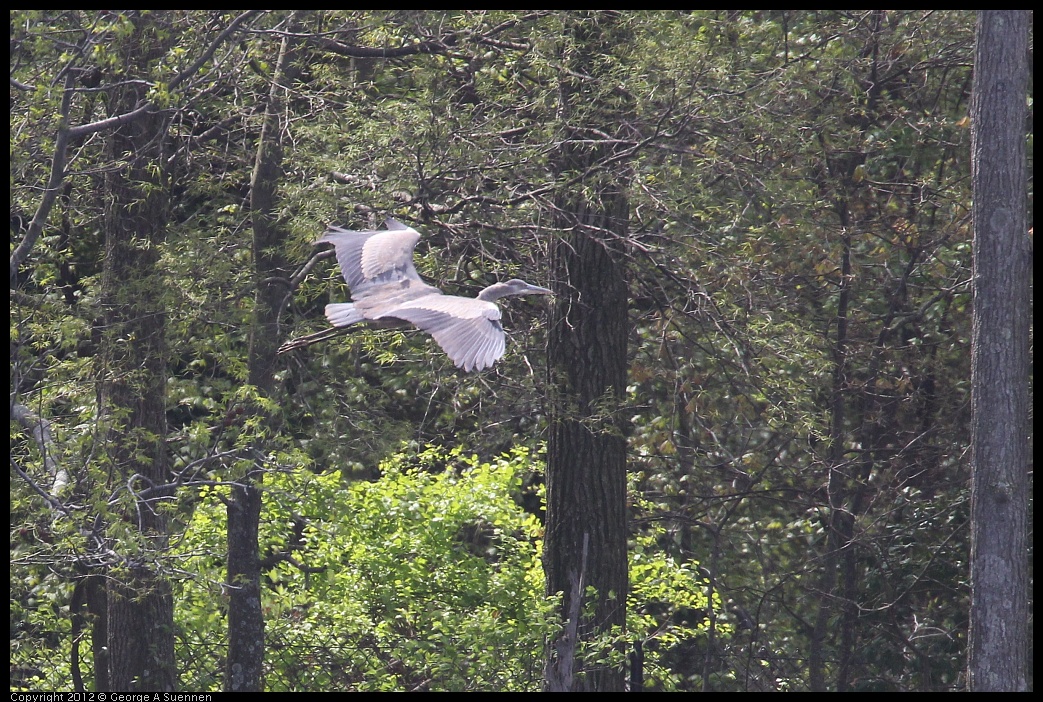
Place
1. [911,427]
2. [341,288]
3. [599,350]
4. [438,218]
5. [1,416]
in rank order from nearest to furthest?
1. [1,416]
2. [438,218]
3. [599,350]
4. [341,288]
5. [911,427]

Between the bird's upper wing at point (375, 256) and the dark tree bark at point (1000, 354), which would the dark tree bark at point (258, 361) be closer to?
the bird's upper wing at point (375, 256)

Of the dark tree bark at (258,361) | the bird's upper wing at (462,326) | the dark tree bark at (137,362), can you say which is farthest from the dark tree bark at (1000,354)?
the dark tree bark at (137,362)

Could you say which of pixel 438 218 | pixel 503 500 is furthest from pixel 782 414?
pixel 438 218

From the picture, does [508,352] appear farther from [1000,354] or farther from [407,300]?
[1000,354]

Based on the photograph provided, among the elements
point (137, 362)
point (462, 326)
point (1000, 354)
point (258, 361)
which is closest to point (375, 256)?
point (462, 326)

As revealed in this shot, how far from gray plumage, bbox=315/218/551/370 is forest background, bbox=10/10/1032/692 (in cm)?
71

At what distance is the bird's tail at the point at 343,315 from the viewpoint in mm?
7516

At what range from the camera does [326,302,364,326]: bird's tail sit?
24.7 ft

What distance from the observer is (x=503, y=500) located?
1089 cm

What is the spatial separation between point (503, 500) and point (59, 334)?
11.6 ft

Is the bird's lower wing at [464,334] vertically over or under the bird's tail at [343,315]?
under

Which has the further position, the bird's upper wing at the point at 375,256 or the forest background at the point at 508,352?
the forest background at the point at 508,352

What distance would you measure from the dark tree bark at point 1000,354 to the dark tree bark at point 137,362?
18.5 feet
